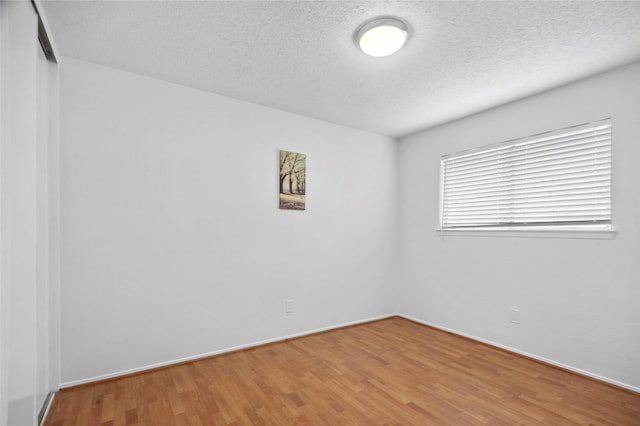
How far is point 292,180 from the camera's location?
3549mm

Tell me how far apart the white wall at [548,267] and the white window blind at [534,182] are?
9 cm

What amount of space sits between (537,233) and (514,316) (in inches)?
34.6

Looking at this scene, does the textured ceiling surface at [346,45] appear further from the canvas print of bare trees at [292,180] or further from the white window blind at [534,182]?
the canvas print of bare trees at [292,180]

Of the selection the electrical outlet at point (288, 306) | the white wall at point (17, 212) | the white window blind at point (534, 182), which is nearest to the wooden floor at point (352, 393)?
the electrical outlet at point (288, 306)

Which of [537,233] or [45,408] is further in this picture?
[537,233]

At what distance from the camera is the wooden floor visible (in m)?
2.02

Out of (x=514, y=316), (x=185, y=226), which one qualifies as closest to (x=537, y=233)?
(x=514, y=316)

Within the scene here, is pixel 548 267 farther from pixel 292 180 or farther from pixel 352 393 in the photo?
pixel 292 180

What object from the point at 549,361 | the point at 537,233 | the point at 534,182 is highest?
the point at 534,182

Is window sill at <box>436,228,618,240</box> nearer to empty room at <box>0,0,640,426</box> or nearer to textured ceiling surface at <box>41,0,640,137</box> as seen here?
empty room at <box>0,0,640,426</box>

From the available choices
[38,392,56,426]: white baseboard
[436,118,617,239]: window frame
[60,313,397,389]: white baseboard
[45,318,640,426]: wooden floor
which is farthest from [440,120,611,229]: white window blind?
[38,392,56,426]: white baseboard

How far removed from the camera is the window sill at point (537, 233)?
2.57 m

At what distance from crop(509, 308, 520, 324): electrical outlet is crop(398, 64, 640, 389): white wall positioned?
4 centimetres

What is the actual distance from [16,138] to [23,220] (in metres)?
0.43
